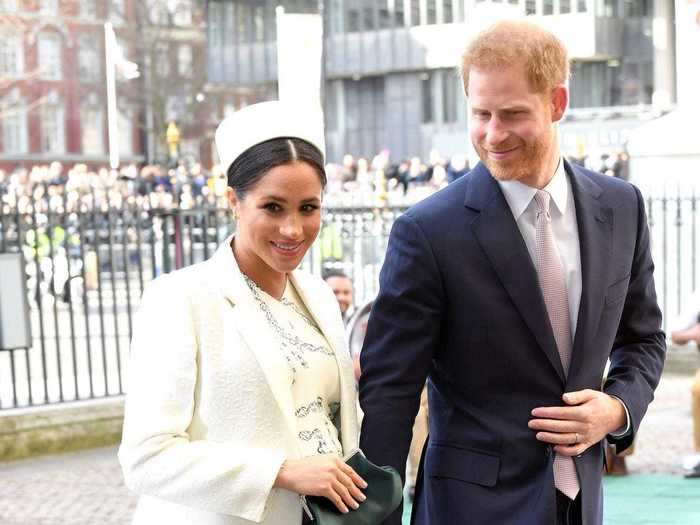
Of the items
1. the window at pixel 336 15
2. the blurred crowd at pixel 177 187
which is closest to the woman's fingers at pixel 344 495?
the blurred crowd at pixel 177 187

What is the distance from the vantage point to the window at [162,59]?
2057 inches

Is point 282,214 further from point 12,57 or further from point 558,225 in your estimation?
point 12,57

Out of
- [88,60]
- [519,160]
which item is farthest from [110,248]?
[88,60]

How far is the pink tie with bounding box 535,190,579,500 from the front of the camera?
109 inches

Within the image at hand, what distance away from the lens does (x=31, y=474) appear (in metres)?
8.77

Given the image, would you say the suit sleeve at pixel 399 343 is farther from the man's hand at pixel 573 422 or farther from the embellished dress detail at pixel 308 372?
the man's hand at pixel 573 422

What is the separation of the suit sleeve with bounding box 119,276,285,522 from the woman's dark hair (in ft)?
1.01

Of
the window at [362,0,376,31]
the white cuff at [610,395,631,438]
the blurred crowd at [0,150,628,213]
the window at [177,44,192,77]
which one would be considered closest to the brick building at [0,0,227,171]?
the window at [177,44,192,77]

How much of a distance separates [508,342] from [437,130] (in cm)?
5358

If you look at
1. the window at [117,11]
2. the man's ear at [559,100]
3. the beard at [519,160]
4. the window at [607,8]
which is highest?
the window at [117,11]

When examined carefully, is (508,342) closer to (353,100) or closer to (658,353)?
(658,353)

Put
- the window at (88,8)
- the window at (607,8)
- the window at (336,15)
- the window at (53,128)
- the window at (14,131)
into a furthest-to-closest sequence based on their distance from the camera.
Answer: the window at (336,15), the window at (53,128), the window at (14,131), the window at (88,8), the window at (607,8)

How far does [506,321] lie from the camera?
2740 mm

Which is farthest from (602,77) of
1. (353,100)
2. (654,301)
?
(654,301)
